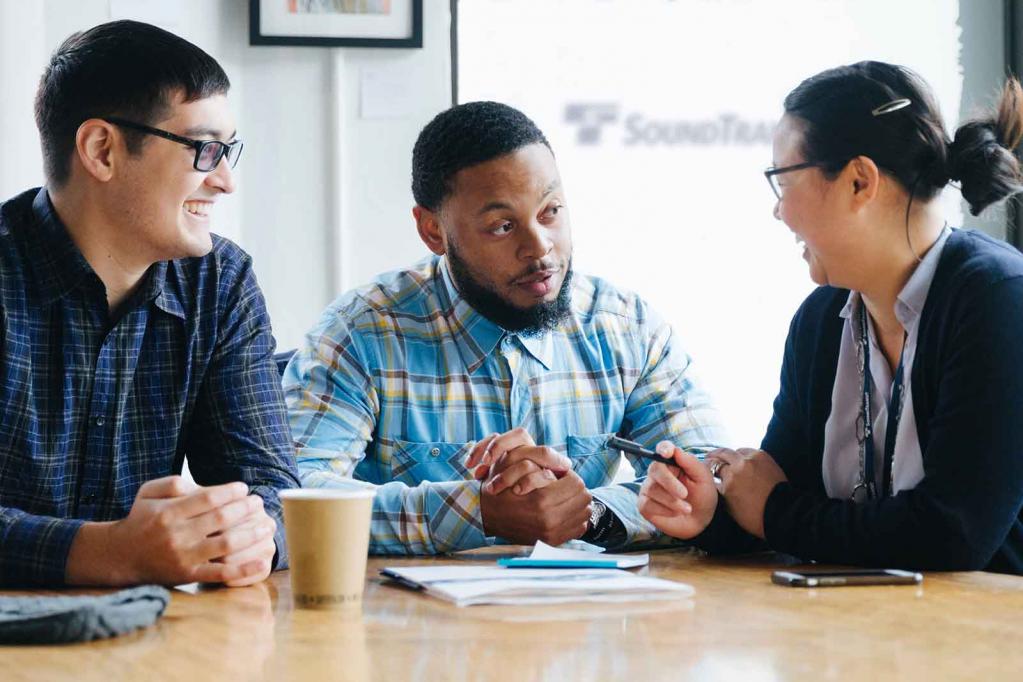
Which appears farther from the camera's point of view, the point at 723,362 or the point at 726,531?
the point at 723,362

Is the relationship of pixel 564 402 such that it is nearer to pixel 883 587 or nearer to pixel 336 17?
pixel 883 587

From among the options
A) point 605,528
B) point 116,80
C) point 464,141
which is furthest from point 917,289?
point 116,80

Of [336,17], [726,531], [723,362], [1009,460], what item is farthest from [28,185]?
[1009,460]

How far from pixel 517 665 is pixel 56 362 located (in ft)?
3.60

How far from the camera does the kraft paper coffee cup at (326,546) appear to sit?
1.25 m

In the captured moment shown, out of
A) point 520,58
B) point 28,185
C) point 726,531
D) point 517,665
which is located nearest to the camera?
point 517,665

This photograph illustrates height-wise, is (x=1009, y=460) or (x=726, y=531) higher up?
(x=1009, y=460)

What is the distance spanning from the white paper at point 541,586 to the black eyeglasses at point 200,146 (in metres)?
0.84

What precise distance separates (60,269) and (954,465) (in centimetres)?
130

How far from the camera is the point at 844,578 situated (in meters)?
1.38

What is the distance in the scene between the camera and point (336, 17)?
3.25 m

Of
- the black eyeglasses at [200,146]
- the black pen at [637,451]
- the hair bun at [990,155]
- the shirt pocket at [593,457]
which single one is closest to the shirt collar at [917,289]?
the hair bun at [990,155]

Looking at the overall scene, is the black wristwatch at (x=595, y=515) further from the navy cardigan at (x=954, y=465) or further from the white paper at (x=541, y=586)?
the white paper at (x=541, y=586)

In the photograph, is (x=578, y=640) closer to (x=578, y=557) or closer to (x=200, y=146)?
(x=578, y=557)
